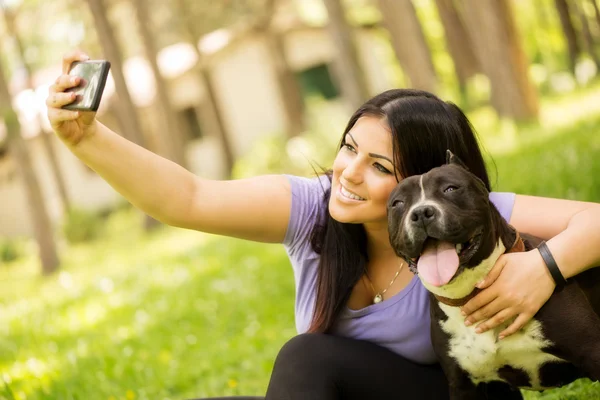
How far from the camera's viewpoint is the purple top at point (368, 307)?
322 cm

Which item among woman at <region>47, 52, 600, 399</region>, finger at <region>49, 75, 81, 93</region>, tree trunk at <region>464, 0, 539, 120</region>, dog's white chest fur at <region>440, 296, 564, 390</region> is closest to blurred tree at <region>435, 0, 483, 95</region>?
tree trunk at <region>464, 0, 539, 120</region>

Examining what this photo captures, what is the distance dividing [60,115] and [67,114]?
3 cm

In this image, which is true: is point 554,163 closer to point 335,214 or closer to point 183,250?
point 335,214

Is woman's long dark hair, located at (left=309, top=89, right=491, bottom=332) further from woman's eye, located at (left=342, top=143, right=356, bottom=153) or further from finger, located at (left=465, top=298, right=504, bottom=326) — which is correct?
finger, located at (left=465, top=298, right=504, bottom=326)

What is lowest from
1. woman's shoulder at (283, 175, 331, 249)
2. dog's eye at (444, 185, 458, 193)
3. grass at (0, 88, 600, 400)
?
grass at (0, 88, 600, 400)

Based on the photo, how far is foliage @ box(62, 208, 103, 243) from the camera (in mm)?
21953

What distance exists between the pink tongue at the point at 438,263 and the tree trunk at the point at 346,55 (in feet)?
37.1

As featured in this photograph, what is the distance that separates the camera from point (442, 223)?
259cm

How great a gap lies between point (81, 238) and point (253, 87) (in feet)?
29.6

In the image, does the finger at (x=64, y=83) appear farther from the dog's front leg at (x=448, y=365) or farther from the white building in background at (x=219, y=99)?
the white building in background at (x=219, y=99)

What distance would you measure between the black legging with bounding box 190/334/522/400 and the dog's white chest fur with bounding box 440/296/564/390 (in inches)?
8.6

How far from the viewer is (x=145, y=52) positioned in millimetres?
20547

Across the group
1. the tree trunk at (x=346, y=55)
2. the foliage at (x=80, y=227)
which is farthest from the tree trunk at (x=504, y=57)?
the foliage at (x=80, y=227)

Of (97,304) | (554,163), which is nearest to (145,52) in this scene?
(97,304)
